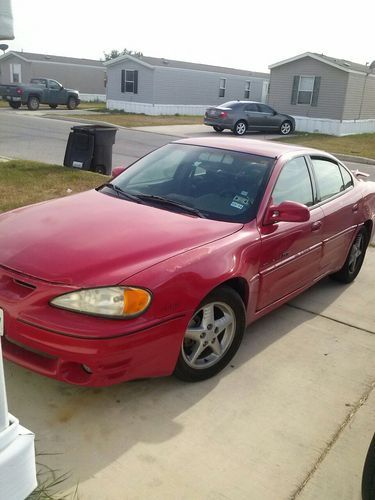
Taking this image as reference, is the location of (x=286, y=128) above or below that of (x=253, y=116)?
below

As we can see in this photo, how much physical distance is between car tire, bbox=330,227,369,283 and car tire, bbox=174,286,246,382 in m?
2.08

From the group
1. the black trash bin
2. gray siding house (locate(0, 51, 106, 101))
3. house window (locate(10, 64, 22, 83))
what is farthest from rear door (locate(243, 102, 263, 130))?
house window (locate(10, 64, 22, 83))

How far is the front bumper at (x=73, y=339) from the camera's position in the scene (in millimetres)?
2664

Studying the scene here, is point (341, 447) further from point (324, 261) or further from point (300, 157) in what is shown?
point (300, 157)

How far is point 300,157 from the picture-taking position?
440 cm

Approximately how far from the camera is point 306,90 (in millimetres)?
25281

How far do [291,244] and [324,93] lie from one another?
74.3 feet

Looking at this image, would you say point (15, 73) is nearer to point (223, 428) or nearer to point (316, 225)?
point (316, 225)

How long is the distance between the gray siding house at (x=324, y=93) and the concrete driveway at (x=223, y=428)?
22494 mm

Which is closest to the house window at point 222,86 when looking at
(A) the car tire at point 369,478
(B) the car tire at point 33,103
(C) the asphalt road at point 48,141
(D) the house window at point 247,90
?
(D) the house window at point 247,90

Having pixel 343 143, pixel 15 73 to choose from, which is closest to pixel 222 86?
pixel 343 143

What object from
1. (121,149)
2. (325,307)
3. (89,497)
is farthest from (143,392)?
(121,149)

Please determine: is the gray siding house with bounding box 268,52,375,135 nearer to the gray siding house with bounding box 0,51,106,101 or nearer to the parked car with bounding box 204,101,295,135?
the parked car with bounding box 204,101,295,135

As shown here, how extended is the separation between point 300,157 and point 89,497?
319cm
